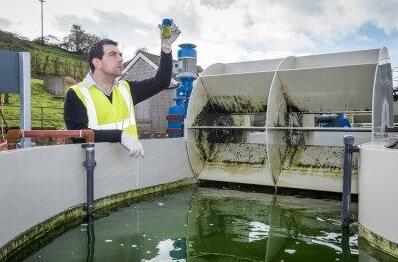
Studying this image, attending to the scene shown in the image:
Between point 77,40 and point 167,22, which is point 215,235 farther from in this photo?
point 77,40

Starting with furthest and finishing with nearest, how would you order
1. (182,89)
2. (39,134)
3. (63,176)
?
(182,89)
(63,176)
(39,134)

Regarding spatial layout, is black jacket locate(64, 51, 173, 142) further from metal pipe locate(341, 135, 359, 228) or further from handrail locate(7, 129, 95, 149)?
metal pipe locate(341, 135, 359, 228)

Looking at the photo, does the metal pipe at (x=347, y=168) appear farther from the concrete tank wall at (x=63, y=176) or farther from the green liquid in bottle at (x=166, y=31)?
the concrete tank wall at (x=63, y=176)

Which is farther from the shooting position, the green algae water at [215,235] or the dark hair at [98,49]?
the dark hair at [98,49]

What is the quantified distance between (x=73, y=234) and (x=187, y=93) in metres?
4.72

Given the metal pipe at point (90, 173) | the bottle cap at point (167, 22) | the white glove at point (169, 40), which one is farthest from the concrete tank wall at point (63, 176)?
the bottle cap at point (167, 22)

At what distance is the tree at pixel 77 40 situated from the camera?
1836 inches

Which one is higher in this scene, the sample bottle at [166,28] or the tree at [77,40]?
the tree at [77,40]

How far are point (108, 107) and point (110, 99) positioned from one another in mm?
132

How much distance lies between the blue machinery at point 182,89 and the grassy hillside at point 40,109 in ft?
23.6

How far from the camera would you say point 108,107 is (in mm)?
5594

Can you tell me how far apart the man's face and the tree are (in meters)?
43.0

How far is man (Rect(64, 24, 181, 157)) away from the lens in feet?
17.6

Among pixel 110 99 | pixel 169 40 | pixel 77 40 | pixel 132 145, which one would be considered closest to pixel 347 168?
pixel 132 145
